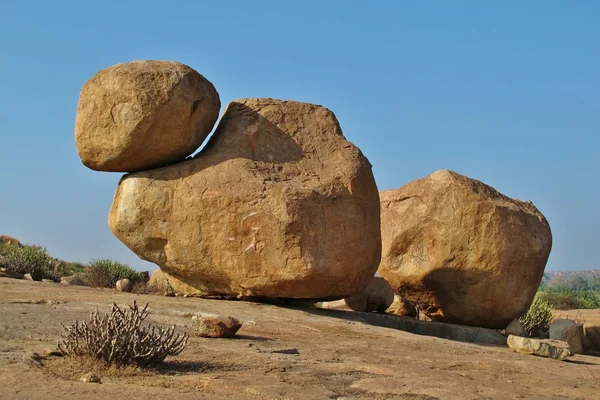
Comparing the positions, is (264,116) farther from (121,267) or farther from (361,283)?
(121,267)

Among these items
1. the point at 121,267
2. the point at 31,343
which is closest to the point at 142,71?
the point at 31,343

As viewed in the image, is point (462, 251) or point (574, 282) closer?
point (462, 251)

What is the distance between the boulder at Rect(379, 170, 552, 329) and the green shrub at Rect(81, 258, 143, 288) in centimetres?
694

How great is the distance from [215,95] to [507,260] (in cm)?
560

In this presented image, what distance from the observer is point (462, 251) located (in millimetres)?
12781

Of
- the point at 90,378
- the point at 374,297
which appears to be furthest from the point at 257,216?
the point at 90,378

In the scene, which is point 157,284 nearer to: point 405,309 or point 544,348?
point 405,309

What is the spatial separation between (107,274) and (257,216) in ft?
27.9

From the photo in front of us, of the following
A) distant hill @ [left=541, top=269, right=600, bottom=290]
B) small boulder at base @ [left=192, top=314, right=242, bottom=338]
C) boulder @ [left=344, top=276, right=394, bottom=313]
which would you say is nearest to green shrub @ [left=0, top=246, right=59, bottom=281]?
boulder @ [left=344, top=276, right=394, bottom=313]

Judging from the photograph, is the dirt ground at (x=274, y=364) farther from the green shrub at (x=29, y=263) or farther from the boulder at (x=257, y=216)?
the green shrub at (x=29, y=263)

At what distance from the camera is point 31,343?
A: 6559 mm

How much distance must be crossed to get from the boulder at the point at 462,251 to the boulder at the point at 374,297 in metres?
0.31

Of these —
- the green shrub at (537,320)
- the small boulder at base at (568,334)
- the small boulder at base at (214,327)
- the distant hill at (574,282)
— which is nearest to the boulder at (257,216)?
the small boulder at base at (214,327)

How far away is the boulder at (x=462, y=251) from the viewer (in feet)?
41.9
